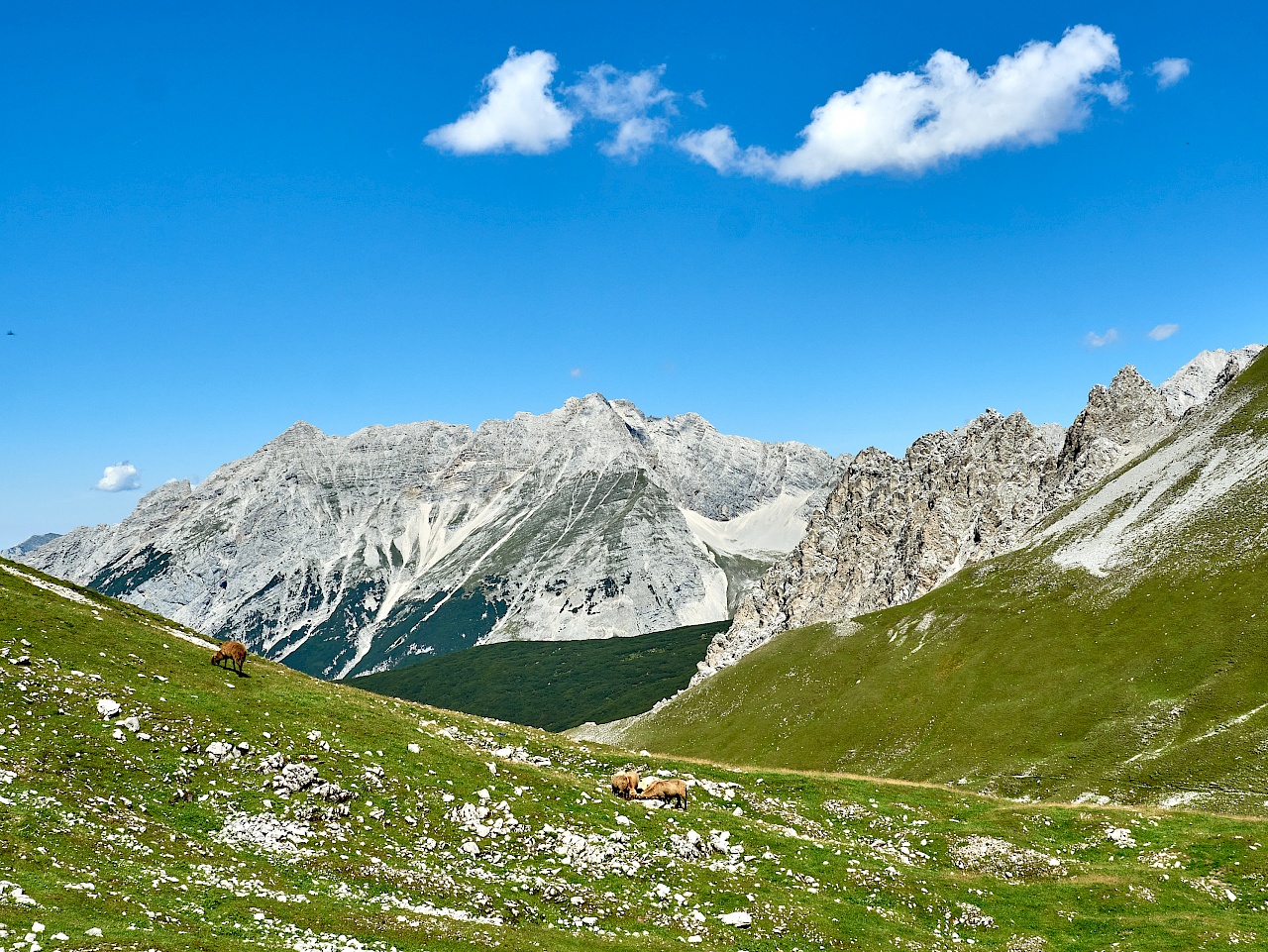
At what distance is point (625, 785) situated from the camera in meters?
38.0

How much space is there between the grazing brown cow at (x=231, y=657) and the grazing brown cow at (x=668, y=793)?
75.9ft

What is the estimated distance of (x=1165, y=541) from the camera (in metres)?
128

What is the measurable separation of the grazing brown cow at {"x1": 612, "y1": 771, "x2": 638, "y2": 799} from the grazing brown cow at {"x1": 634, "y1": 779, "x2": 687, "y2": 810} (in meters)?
0.35

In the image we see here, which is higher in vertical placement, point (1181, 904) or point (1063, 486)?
point (1063, 486)

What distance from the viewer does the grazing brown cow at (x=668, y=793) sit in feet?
124

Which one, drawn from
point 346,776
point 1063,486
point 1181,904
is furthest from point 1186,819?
point 1063,486

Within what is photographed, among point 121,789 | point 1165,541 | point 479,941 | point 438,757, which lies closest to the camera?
point 479,941

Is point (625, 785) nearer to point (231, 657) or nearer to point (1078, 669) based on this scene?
point (231, 657)

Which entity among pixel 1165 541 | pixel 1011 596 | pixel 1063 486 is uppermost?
pixel 1063 486

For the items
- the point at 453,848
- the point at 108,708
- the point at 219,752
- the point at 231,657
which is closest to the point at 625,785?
the point at 453,848

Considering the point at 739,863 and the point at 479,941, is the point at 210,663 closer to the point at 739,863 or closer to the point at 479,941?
the point at 479,941

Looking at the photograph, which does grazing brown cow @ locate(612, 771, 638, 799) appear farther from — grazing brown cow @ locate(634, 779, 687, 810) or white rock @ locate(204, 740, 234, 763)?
white rock @ locate(204, 740, 234, 763)

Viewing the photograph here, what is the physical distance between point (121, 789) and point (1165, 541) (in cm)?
14439

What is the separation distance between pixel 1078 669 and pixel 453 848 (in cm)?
10798
